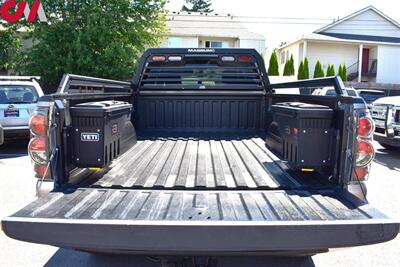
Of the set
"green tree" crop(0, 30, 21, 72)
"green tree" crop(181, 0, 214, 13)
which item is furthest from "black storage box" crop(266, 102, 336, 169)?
"green tree" crop(181, 0, 214, 13)

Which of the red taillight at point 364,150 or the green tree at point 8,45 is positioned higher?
the green tree at point 8,45

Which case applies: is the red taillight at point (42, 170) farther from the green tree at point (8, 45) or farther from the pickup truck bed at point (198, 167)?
the green tree at point (8, 45)

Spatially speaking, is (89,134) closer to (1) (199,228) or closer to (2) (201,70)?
(1) (199,228)

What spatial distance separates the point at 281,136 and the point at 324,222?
1570 mm

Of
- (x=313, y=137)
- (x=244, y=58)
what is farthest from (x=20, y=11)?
(x=313, y=137)

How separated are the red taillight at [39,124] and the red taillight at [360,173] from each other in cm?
236

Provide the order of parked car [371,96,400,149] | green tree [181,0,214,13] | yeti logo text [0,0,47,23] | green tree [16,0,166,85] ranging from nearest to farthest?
parked car [371,96,400,149] < green tree [16,0,166,85] < yeti logo text [0,0,47,23] < green tree [181,0,214,13]

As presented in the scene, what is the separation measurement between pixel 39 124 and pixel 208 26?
29.9m

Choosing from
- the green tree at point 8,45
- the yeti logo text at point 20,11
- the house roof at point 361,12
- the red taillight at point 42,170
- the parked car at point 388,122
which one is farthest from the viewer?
the house roof at point 361,12

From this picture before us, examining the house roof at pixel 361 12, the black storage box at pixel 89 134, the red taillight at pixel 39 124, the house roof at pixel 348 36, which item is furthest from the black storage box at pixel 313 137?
the house roof at pixel 361 12

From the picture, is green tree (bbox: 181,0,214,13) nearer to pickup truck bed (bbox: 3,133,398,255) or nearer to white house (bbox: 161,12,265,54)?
white house (bbox: 161,12,265,54)

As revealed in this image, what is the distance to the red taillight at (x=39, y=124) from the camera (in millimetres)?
2566

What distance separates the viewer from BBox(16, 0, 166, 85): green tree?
1766cm

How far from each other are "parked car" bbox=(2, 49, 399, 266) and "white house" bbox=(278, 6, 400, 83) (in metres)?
→ 28.8
